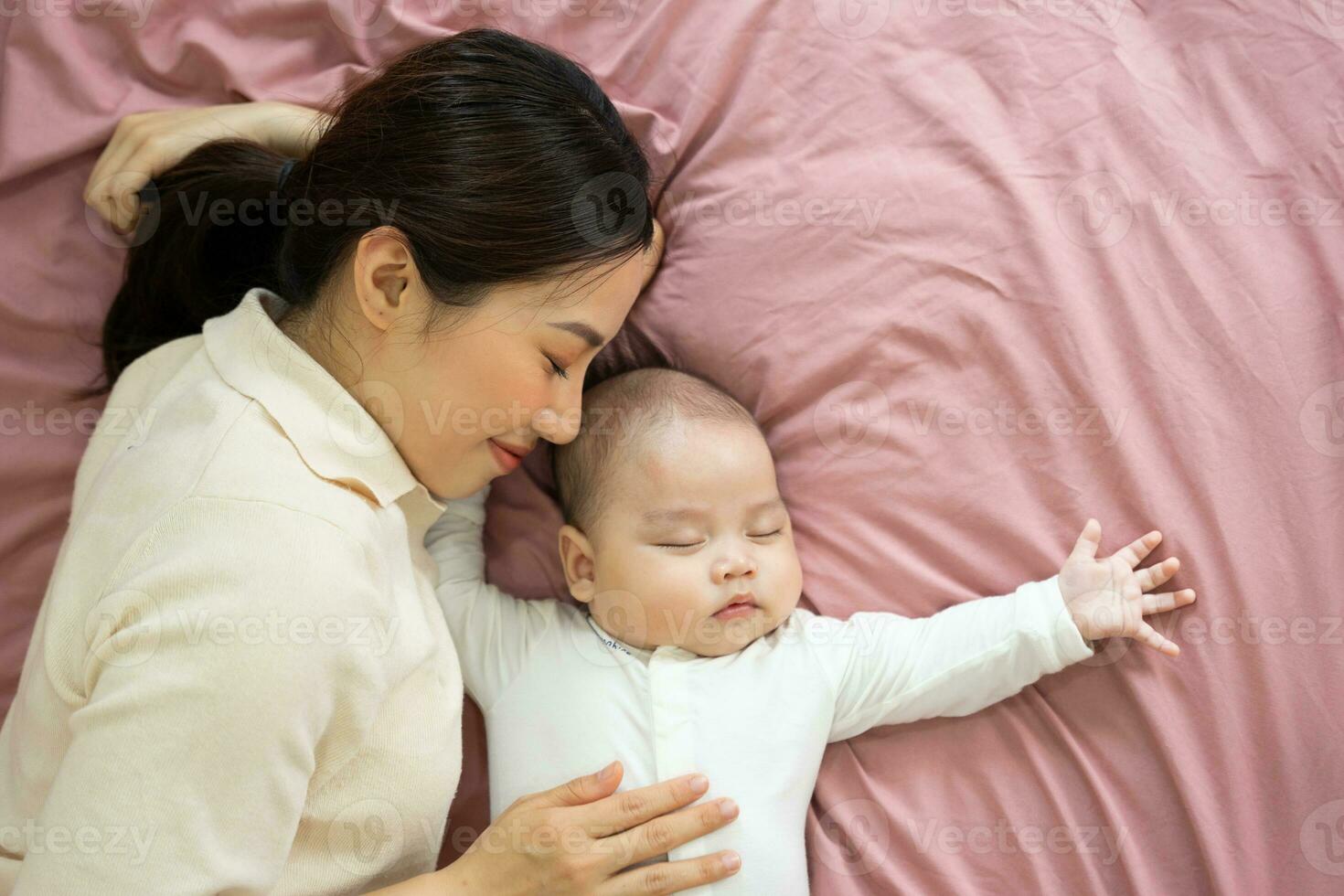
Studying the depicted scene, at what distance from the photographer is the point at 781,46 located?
1.56m

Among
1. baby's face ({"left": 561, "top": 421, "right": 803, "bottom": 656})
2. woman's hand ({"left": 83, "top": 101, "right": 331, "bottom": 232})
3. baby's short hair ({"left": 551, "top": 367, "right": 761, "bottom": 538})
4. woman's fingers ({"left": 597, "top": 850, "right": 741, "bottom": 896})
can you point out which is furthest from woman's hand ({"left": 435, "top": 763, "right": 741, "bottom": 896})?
woman's hand ({"left": 83, "top": 101, "right": 331, "bottom": 232})

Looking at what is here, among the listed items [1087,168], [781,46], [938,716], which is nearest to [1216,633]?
[938,716]

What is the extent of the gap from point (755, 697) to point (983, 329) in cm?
58

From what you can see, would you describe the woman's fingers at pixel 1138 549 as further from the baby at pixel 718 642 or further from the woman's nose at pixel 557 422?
the woman's nose at pixel 557 422

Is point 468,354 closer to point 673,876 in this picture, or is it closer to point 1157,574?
point 673,876

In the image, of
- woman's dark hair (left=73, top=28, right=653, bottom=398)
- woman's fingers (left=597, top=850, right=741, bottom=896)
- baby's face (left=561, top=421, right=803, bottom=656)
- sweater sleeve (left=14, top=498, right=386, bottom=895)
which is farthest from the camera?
baby's face (left=561, top=421, right=803, bottom=656)

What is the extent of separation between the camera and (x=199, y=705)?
1.03 m

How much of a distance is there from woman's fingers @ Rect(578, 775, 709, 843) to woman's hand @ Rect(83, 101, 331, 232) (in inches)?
37.9

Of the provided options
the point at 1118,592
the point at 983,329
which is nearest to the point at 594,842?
the point at 1118,592

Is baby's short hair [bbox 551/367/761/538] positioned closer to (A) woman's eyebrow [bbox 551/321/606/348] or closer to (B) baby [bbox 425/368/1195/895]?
(B) baby [bbox 425/368/1195/895]

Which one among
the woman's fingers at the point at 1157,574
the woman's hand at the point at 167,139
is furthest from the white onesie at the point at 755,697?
the woman's hand at the point at 167,139

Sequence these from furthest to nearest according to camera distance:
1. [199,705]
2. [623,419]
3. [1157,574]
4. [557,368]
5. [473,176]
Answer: [623,419] → [1157,574] → [557,368] → [473,176] → [199,705]

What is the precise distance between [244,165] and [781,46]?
0.76m

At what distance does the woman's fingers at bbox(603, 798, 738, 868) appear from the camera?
4.24 ft
